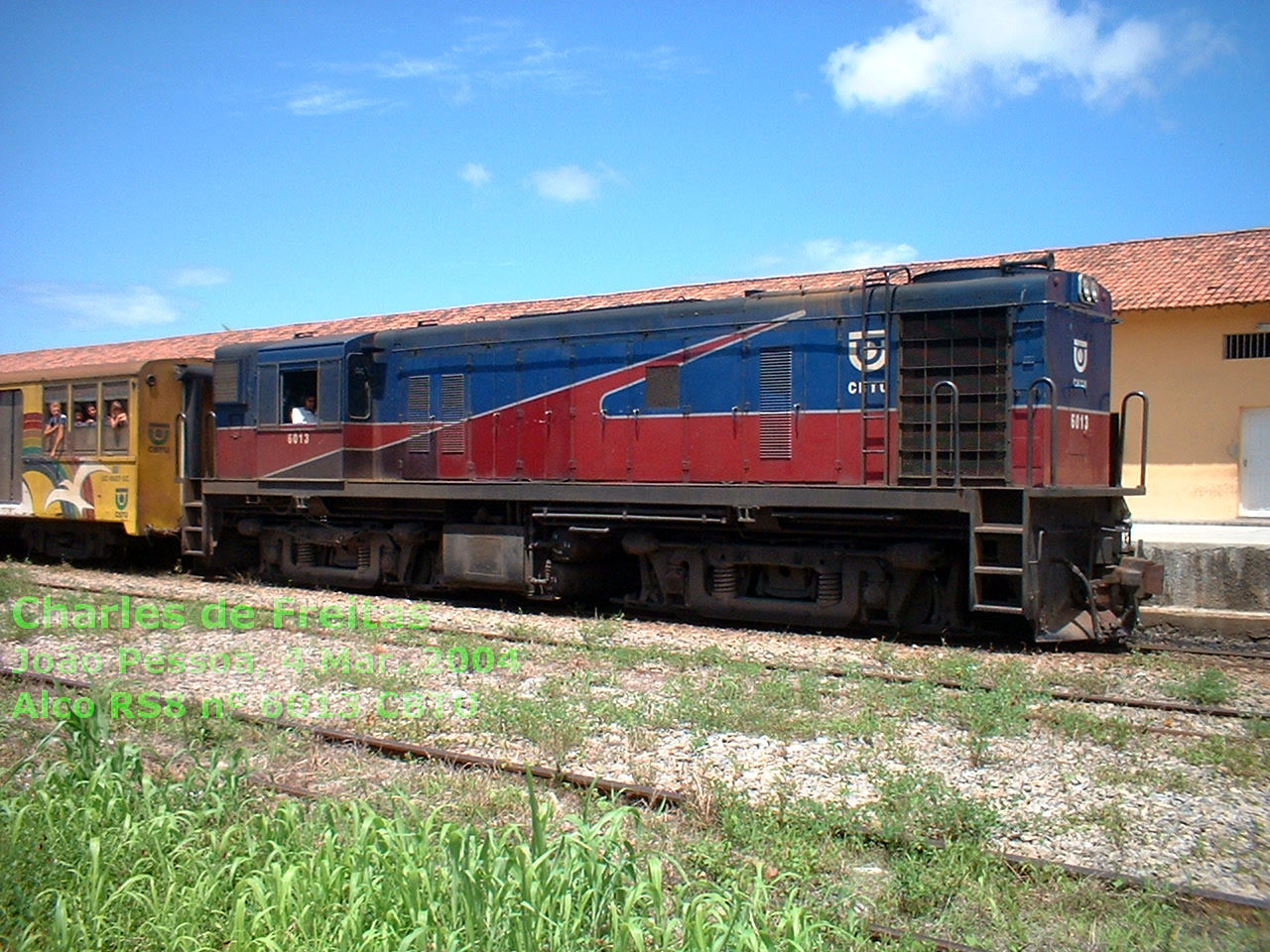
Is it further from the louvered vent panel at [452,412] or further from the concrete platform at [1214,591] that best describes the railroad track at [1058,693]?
the concrete platform at [1214,591]

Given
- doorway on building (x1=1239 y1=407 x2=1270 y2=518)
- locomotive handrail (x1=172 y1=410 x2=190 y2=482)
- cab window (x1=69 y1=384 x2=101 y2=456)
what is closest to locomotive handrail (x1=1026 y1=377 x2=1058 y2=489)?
locomotive handrail (x1=172 y1=410 x2=190 y2=482)

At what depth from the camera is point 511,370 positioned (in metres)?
12.0

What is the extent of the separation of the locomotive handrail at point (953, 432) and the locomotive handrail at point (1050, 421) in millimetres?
629

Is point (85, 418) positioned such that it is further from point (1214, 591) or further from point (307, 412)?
point (1214, 591)

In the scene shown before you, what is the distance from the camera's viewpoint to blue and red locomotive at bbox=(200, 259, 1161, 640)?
9336 mm

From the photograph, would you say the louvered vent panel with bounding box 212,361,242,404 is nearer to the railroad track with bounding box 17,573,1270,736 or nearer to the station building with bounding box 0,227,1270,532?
the railroad track with bounding box 17,573,1270,736

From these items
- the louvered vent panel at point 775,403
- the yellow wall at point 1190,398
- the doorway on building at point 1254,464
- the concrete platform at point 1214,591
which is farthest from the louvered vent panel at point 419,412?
the doorway on building at point 1254,464

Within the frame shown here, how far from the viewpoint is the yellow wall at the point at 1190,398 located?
19.0 metres

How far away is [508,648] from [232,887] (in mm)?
5169

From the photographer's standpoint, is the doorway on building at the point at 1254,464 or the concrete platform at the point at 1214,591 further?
the doorway on building at the point at 1254,464

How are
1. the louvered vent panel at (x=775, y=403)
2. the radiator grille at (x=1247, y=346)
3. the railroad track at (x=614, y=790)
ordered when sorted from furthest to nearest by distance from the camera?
the radiator grille at (x=1247, y=346), the louvered vent panel at (x=775, y=403), the railroad track at (x=614, y=790)

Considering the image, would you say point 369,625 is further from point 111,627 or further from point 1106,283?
point 1106,283

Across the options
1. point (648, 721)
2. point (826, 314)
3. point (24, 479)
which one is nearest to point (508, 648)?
point (648, 721)

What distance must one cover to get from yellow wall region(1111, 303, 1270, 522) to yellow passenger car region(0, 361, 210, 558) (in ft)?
52.4
